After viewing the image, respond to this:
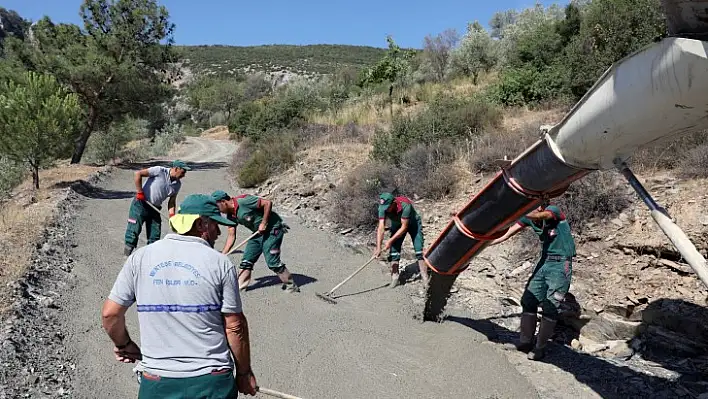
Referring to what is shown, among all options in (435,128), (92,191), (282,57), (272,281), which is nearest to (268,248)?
(272,281)

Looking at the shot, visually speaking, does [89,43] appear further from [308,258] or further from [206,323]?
[206,323]

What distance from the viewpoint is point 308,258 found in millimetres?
9766

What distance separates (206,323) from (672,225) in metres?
2.30

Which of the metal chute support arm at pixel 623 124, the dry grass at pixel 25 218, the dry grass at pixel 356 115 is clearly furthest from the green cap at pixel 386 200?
the dry grass at pixel 356 115

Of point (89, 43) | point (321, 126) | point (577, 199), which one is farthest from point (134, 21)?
A: point (577, 199)

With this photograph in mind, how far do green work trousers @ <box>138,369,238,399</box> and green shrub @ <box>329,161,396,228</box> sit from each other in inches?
332

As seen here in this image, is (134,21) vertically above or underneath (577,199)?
above

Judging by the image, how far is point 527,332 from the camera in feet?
19.0

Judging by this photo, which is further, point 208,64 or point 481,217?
point 208,64

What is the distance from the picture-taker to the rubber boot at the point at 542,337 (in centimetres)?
550

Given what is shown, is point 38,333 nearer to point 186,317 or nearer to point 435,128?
point 186,317

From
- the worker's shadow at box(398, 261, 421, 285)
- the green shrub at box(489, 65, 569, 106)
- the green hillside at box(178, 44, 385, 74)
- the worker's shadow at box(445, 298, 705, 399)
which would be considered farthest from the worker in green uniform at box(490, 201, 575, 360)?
the green hillside at box(178, 44, 385, 74)

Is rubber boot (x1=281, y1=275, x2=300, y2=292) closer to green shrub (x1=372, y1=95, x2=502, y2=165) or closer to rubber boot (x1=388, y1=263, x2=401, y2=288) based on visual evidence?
rubber boot (x1=388, y1=263, x2=401, y2=288)

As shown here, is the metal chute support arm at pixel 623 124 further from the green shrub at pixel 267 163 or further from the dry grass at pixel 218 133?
the dry grass at pixel 218 133
